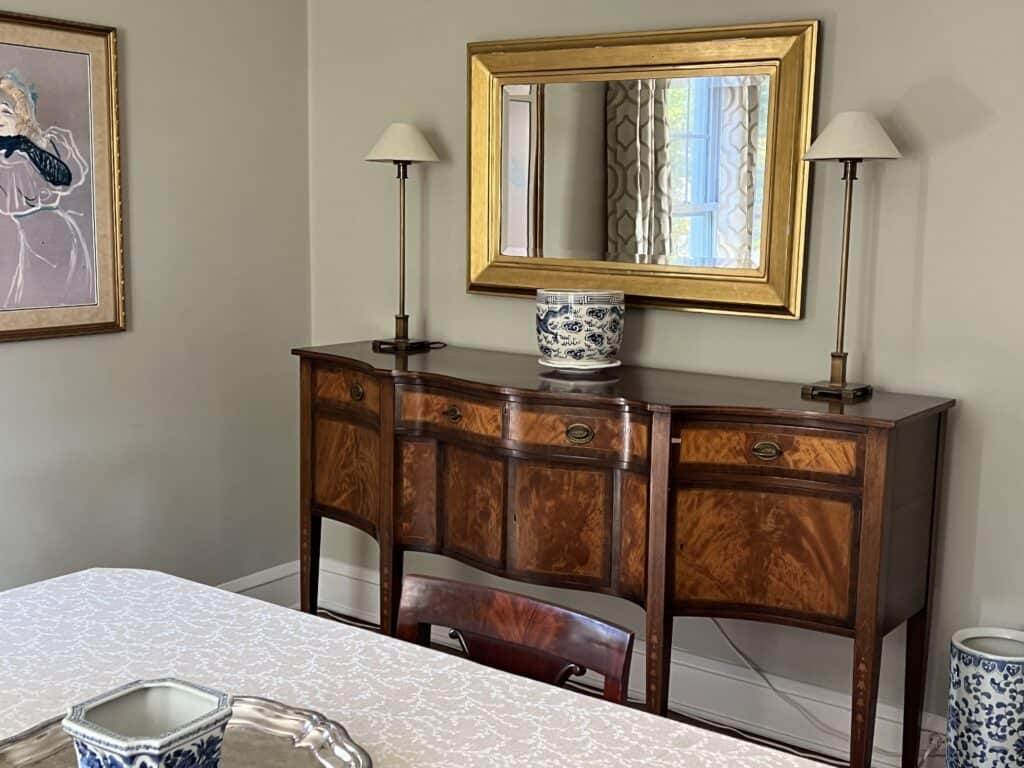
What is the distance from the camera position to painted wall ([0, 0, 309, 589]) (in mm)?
3299

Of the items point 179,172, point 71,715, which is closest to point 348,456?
point 179,172

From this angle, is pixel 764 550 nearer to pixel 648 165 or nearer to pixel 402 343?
pixel 648 165

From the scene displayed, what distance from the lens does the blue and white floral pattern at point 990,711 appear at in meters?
2.57

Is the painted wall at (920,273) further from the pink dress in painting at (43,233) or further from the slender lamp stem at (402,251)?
the pink dress in painting at (43,233)

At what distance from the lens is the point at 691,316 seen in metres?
3.17

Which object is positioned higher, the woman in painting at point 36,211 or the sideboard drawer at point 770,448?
the woman in painting at point 36,211

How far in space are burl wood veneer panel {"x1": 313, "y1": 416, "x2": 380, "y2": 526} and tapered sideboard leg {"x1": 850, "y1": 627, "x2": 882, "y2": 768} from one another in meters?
1.32

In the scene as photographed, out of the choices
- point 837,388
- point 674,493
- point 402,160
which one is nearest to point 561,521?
point 674,493

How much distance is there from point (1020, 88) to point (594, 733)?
1.96m

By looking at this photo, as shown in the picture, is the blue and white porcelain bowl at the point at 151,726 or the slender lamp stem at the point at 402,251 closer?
the blue and white porcelain bowl at the point at 151,726

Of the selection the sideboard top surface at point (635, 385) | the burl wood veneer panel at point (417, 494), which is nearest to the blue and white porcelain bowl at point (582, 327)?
the sideboard top surface at point (635, 385)

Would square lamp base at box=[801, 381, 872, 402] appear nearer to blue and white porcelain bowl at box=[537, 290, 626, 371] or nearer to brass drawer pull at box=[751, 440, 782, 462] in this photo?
brass drawer pull at box=[751, 440, 782, 462]

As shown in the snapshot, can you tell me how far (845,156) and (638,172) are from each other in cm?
67

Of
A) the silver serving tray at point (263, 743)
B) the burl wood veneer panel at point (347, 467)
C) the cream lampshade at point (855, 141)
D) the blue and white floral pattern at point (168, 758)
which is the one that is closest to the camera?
the blue and white floral pattern at point (168, 758)
